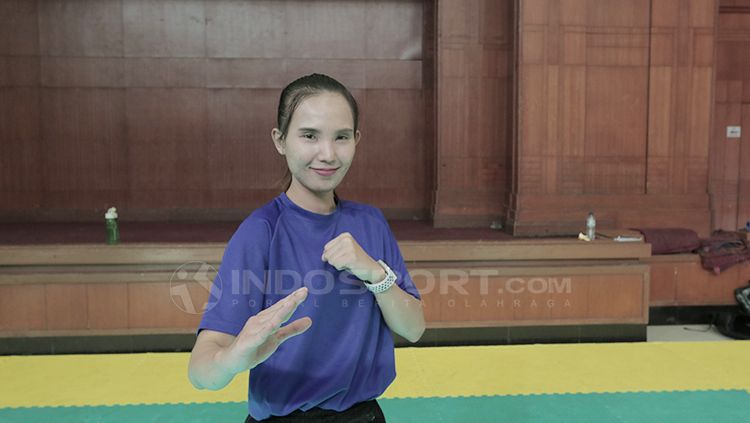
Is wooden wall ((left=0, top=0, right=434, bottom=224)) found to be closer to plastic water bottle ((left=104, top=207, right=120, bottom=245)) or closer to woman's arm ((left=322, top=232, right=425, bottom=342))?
plastic water bottle ((left=104, top=207, right=120, bottom=245))

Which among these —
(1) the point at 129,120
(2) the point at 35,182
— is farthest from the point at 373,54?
(2) the point at 35,182

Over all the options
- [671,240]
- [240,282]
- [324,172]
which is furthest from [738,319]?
[240,282]

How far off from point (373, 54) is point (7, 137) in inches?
172

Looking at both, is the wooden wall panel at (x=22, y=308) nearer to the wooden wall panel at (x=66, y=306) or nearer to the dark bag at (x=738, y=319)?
the wooden wall panel at (x=66, y=306)

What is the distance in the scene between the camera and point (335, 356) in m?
1.33

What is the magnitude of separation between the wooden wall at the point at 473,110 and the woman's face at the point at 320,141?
5388 mm

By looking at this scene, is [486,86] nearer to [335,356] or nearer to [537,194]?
[537,194]

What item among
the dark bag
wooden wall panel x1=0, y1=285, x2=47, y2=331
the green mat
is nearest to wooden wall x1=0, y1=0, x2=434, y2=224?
wooden wall panel x1=0, y1=285, x2=47, y2=331

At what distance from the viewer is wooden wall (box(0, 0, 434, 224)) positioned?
710 cm

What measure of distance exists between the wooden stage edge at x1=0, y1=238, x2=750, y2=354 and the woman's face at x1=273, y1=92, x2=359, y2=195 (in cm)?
371

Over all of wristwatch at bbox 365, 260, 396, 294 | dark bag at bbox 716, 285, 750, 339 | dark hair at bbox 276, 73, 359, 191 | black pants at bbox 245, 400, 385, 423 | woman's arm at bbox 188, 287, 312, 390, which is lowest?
dark bag at bbox 716, 285, 750, 339

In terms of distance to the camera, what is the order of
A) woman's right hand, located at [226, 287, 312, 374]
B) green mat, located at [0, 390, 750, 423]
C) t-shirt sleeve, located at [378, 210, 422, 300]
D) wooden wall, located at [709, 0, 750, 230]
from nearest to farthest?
woman's right hand, located at [226, 287, 312, 374] < t-shirt sleeve, located at [378, 210, 422, 300] < green mat, located at [0, 390, 750, 423] < wooden wall, located at [709, 0, 750, 230]

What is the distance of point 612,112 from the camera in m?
6.14
